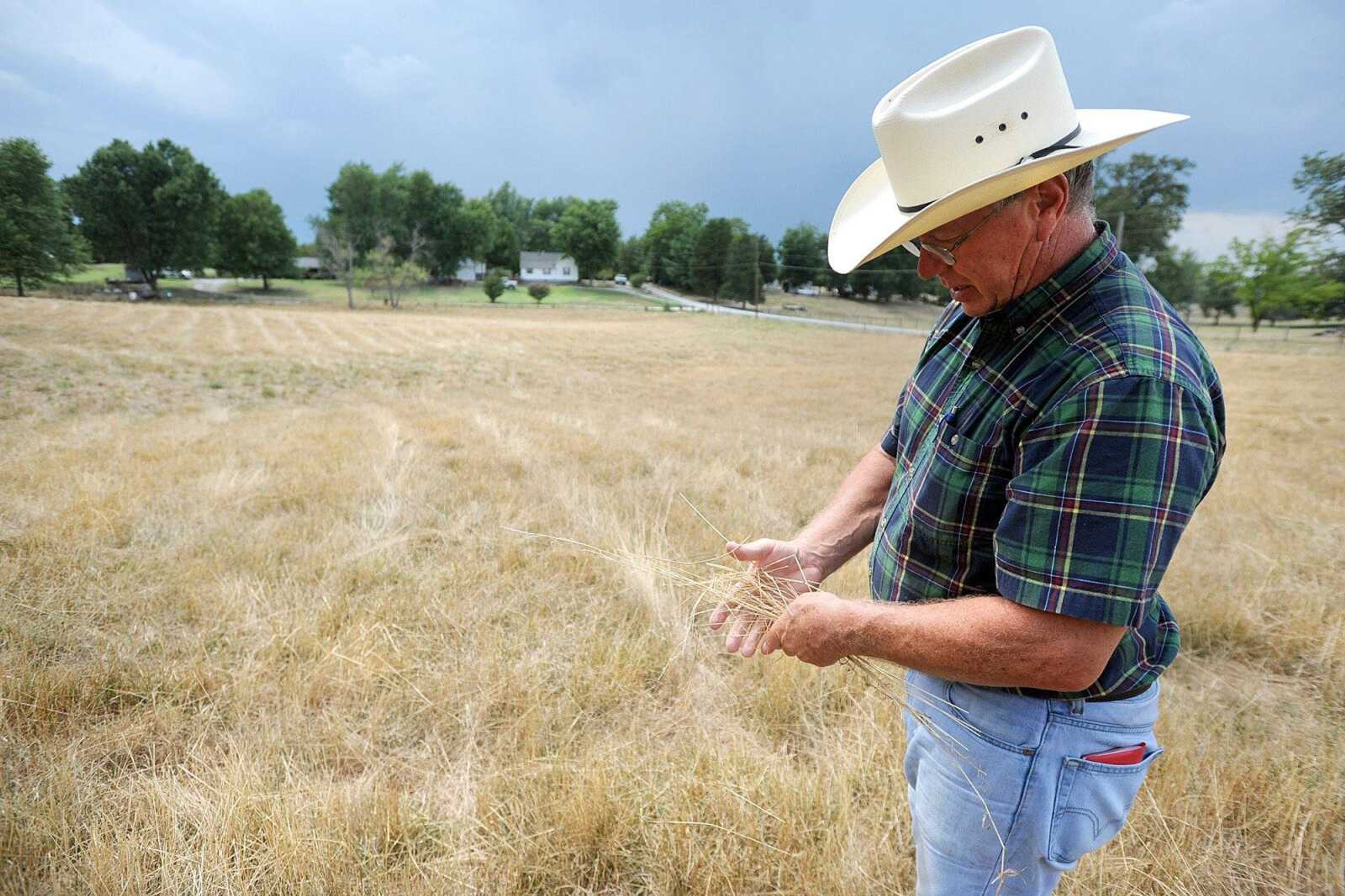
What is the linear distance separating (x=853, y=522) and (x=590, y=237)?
9383 centimetres

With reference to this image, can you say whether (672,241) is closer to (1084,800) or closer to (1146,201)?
(1146,201)

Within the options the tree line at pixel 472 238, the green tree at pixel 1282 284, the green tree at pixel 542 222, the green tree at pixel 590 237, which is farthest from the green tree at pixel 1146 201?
the green tree at pixel 542 222

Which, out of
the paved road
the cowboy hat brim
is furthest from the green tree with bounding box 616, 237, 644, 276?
the cowboy hat brim

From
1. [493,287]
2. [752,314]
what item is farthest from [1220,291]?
[493,287]

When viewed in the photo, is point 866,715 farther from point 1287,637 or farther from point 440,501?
A: point 440,501

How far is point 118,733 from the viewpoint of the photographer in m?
2.49

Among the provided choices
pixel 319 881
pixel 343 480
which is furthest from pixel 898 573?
pixel 343 480

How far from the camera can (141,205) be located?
12.8 m

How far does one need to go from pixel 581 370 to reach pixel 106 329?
32.1 ft

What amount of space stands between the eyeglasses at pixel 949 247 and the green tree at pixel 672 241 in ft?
256

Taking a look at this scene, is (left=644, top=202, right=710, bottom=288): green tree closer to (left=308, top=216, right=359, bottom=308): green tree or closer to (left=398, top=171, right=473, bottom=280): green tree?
(left=398, top=171, right=473, bottom=280): green tree

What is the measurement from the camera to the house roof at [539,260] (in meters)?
98.1

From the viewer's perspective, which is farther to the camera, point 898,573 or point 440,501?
point 440,501

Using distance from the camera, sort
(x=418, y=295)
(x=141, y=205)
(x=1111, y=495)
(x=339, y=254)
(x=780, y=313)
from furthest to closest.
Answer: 1. (x=418, y=295)
2. (x=780, y=313)
3. (x=339, y=254)
4. (x=141, y=205)
5. (x=1111, y=495)
